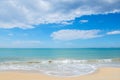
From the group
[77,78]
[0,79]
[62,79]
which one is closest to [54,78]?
[62,79]

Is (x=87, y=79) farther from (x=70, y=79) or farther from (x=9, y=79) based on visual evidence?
(x=9, y=79)

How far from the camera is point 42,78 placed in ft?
30.4

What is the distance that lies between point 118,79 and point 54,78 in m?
3.27

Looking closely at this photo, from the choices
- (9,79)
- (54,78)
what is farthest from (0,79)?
(54,78)

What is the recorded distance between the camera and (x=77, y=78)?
30.4ft

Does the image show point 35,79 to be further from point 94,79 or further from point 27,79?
point 94,79

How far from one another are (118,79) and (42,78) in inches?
154

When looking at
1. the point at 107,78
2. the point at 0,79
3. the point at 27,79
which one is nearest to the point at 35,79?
the point at 27,79

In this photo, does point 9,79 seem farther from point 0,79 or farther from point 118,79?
point 118,79

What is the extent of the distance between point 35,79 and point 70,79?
5.89 ft

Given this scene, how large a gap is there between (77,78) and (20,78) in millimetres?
2978

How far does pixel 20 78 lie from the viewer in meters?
9.02

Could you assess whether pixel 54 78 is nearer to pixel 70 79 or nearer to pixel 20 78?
pixel 70 79

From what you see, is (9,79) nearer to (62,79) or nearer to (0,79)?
(0,79)
